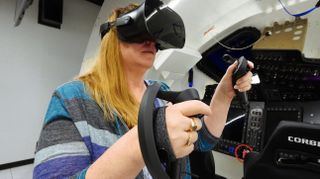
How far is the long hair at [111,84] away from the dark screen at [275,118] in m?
0.91

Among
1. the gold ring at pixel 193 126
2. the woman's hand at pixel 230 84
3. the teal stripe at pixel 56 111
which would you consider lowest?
the teal stripe at pixel 56 111

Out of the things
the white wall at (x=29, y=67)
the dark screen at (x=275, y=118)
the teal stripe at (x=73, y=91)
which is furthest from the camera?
the white wall at (x=29, y=67)

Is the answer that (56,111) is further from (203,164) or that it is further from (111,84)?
(203,164)

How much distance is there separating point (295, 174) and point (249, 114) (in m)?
0.66

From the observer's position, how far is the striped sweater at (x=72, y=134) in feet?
1.61

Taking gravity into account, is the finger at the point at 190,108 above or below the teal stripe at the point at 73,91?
above

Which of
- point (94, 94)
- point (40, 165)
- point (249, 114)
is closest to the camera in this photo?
point (40, 165)

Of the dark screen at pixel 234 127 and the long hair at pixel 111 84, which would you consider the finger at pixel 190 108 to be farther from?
the dark screen at pixel 234 127

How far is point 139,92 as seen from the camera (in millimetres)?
785

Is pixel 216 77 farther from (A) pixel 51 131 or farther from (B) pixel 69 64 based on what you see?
(B) pixel 69 64

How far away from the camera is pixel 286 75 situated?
129cm

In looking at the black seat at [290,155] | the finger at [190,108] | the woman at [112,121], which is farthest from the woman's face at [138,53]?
the black seat at [290,155]

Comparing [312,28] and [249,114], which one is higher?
[312,28]

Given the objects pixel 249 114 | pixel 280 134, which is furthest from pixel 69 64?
pixel 280 134
